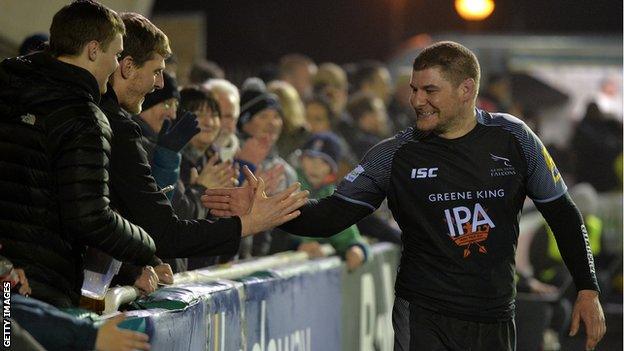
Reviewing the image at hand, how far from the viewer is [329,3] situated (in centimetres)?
2498

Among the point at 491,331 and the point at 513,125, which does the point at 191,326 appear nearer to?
the point at 491,331

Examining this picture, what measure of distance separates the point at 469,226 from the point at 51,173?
88.1 inches

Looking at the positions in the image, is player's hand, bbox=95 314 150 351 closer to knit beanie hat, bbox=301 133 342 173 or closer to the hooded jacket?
the hooded jacket

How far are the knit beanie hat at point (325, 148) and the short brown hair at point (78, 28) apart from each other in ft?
15.5

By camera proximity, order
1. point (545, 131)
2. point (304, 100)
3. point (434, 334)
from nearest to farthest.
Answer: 1. point (434, 334)
2. point (304, 100)
3. point (545, 131)

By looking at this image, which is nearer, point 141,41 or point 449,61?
point 141,41

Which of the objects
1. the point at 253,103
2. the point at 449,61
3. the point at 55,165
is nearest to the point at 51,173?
the point at 55,165

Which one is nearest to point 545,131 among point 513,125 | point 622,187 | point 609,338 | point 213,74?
point 622,187

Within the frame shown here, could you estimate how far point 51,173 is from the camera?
467 centimetres

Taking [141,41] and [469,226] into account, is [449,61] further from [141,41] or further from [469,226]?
[141,41]

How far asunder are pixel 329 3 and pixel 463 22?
2.48 m

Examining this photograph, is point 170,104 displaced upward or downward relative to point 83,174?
downward

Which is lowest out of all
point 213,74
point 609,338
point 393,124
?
point 609,338

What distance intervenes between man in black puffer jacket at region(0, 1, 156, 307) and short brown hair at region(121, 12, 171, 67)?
26.8 inches
